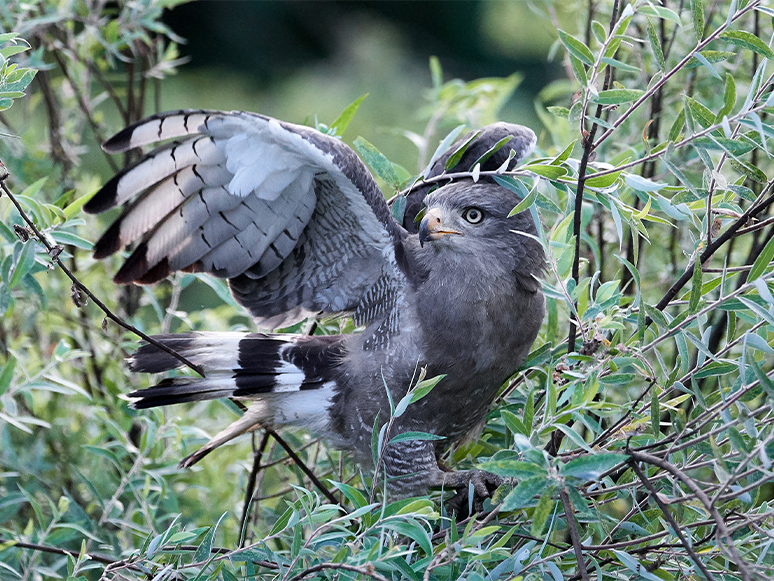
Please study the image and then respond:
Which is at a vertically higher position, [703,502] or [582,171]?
[582,171]

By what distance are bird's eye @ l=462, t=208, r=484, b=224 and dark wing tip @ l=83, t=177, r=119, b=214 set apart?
2.21 ft

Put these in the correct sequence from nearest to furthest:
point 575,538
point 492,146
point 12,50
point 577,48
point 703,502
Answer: point 703,502 → point 575,538 → point 577,48 → point 12,50 → point 492,146

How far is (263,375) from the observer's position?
5.22ft

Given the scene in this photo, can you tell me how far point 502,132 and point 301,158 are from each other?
0.48m

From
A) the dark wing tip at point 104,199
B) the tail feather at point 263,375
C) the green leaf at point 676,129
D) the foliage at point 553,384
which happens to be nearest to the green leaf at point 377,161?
the foliage at point 553,384

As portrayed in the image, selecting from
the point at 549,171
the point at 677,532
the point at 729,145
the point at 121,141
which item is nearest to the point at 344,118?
the point at 121,141

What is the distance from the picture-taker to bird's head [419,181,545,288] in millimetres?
1514

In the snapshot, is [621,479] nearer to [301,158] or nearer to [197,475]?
[301,158]

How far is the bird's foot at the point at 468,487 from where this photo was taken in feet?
4.78

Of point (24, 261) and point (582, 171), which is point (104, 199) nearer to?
point (24, 261)

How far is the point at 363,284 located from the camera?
1618mm

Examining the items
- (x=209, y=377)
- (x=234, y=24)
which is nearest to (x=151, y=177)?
(x=209, y=377)

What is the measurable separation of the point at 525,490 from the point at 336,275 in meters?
0.81

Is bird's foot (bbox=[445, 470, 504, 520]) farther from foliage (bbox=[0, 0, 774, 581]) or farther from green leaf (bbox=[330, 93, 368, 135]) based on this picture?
green leaf (bbox=[330, 93, 368, 135])
